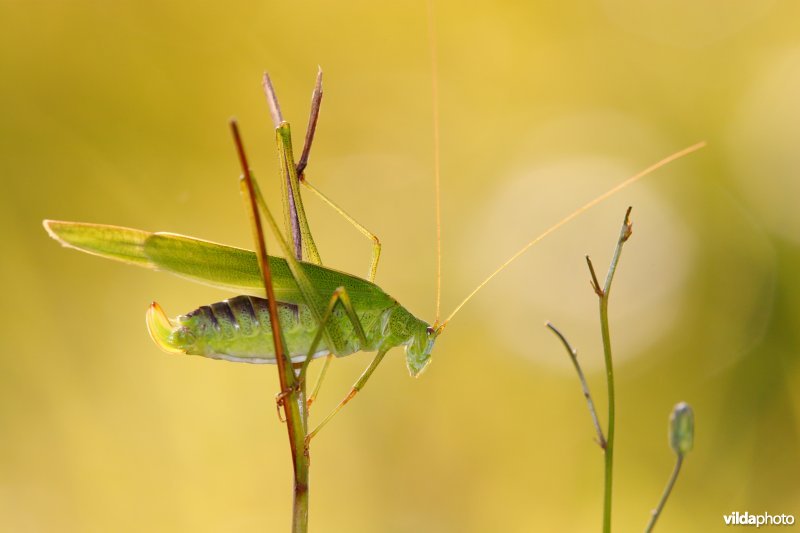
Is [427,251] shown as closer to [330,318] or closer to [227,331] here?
[330,318]

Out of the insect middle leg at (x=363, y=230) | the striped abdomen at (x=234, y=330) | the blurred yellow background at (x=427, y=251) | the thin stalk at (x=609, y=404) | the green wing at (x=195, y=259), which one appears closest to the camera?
the thin stalk at (x=609, y=404)

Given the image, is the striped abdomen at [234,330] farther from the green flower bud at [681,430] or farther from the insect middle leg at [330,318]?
the green flower bud at [681,430]

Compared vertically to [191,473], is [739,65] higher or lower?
higher

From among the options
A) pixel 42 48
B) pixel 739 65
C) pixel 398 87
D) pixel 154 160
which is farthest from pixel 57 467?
pixel 739 65

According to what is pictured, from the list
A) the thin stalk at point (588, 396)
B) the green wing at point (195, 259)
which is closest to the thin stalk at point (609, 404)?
the thin stalk at point (588, 396)

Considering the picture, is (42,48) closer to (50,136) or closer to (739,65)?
(50,136)

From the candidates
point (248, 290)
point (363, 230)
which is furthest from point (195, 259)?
point (363, 230)
